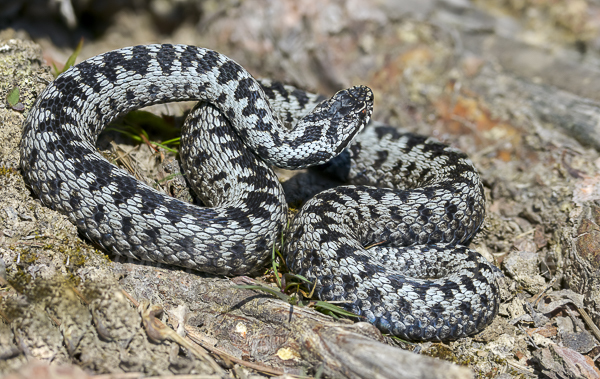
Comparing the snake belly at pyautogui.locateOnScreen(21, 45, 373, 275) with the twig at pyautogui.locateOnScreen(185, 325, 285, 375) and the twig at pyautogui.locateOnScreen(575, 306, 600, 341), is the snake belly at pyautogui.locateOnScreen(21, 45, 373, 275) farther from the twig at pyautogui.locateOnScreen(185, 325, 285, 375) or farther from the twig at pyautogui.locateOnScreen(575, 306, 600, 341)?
the twig at pyautogui.locateOnScreen(575, 306, 600, 341)

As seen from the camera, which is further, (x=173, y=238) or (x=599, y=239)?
(x=599, y=239)

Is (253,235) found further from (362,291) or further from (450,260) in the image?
(450,260)

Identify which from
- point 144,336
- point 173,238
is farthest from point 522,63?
point 144,336

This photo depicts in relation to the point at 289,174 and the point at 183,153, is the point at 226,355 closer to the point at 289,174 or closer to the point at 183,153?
the point at 183,153

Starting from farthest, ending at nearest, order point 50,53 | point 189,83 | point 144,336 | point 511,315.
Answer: point 50,53 < point 189,83 < point 511,315 < point 144,336

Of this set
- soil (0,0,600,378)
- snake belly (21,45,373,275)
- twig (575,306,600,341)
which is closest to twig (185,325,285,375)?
soil (0,0,600,378)

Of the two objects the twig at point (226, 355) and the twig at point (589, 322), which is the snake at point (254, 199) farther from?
the twig at point (589, 322)

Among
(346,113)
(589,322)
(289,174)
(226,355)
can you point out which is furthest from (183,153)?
(589,322)
